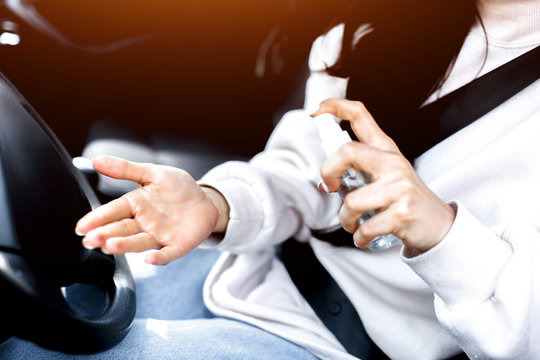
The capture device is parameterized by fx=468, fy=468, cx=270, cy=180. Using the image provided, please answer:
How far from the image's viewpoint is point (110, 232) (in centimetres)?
45

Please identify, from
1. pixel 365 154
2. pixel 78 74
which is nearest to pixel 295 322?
pixel 365 154

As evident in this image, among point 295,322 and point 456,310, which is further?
point 295,322

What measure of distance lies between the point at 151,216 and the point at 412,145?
1.17 ft

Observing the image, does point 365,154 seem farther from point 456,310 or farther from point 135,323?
point 135,323

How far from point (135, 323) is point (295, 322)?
0.73 ft

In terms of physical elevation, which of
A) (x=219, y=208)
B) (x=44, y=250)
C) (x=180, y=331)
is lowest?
(x=180, y=331)

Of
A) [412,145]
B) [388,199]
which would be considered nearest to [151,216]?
[388,199]

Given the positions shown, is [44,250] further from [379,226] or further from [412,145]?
[412,145]

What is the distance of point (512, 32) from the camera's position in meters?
0.60

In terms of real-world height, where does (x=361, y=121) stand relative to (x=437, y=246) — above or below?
above

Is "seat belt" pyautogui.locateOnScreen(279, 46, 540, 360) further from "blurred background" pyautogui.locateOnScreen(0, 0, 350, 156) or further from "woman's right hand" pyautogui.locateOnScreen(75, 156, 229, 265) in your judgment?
"blurred background" pyautogui.locateOnScreen(0, 0, 350, 156)

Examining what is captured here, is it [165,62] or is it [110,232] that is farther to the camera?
[165,62]

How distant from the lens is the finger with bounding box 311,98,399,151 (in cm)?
47

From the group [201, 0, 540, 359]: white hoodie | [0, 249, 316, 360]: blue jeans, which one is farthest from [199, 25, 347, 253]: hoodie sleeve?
[0, 249, 316, 360]: blue jeans
